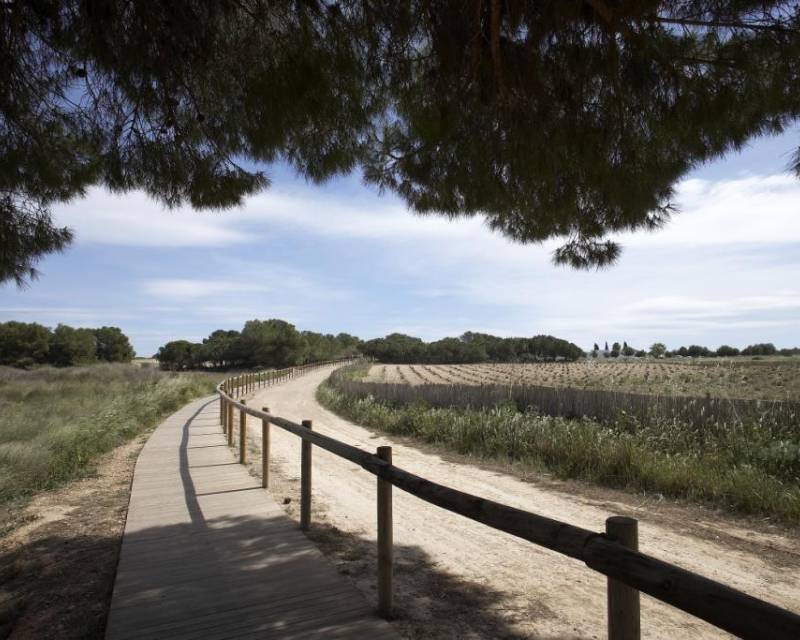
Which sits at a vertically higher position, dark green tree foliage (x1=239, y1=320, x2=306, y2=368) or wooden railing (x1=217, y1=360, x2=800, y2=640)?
dark green tree foliage (x1=239, y1=320, x2=306, y2=368)

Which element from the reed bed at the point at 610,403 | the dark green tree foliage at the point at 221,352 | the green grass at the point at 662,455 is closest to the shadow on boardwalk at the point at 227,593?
the green grass at the point at 662,455

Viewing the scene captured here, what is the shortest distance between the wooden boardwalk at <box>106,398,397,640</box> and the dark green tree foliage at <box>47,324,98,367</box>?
6130 centimetres

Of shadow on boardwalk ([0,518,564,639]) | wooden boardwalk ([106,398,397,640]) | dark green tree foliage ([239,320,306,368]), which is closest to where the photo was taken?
wooden boardwalk ([106,398,397,640])

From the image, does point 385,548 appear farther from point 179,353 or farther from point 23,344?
point 179,353

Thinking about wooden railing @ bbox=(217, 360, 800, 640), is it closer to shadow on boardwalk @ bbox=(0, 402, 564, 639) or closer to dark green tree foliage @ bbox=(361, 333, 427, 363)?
shadow on boardwalk @ bbox=(0, 402, 564, 639)

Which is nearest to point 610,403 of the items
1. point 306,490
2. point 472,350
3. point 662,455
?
point 662,455

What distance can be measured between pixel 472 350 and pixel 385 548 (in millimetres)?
107085

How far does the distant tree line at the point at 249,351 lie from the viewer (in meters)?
72.9

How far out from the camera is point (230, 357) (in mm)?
75312

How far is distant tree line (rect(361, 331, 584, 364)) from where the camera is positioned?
358 ft

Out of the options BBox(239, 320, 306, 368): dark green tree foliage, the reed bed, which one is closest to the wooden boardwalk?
the reed bed

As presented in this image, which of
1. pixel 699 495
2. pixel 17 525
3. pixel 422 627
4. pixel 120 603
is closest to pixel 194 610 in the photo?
pixel 120 603

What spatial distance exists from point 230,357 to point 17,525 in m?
72.1

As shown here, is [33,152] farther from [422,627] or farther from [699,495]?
[699,495]
